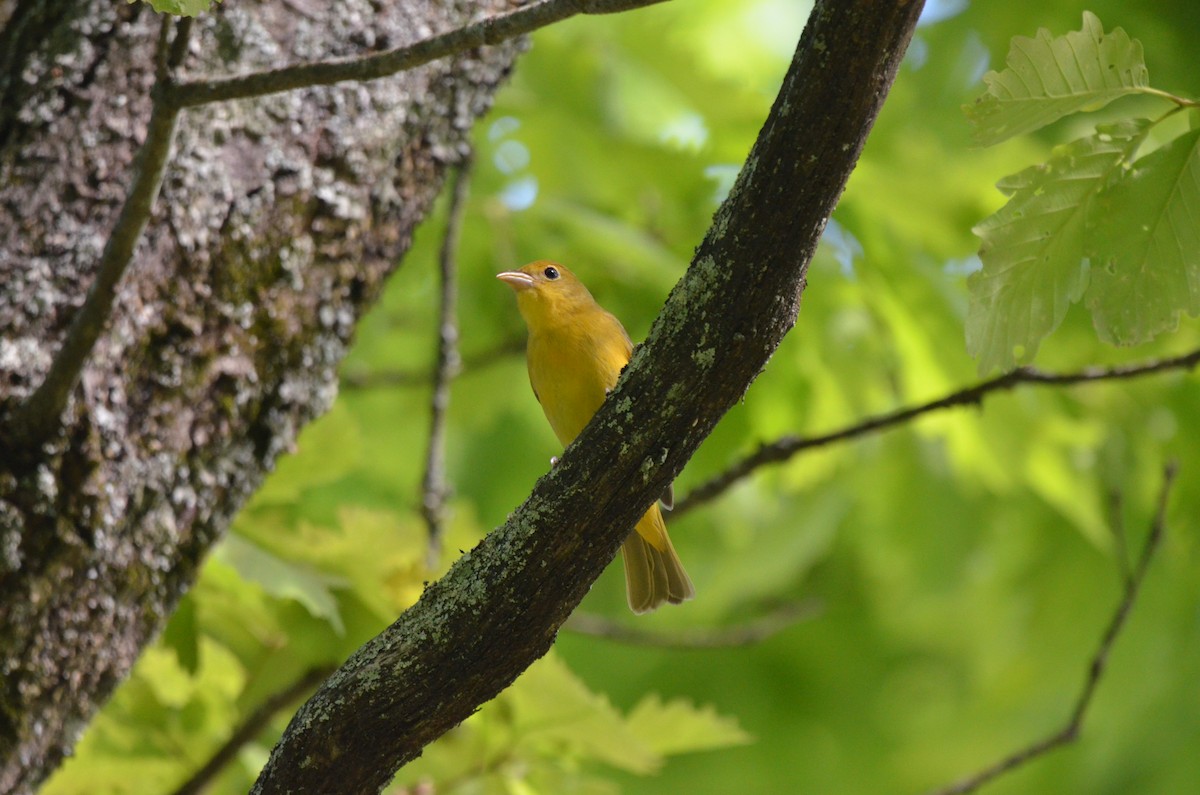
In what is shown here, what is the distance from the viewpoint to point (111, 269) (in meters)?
A: 2.23

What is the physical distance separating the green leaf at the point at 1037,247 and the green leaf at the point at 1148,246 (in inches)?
1.3

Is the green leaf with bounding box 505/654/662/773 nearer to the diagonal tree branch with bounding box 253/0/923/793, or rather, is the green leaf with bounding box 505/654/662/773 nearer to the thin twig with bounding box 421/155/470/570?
the thin twig with bounding box 421/155/470/570

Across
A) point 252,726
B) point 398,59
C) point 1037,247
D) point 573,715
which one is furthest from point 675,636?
point 398,59

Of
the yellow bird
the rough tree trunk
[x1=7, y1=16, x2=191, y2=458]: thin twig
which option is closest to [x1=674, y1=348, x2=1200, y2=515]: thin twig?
the yellow bird

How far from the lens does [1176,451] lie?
4.91 m

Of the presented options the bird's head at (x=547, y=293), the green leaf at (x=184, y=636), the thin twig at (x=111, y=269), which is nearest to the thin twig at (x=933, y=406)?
the bird's head at (x=547, y=293)

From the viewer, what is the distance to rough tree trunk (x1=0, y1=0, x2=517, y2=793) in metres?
2.46

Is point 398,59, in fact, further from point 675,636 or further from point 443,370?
point 675,636

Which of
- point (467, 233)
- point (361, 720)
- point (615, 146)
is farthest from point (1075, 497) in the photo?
point (361, 720)

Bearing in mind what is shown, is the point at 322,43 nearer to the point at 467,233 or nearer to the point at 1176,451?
the point at 467,233

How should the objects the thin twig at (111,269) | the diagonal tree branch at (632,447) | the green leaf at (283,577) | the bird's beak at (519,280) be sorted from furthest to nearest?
the bird's beak at (519,280)
the green leaf at (283,577)
the thin twig at (111,269)
the diagonal tree branch at (632,447)

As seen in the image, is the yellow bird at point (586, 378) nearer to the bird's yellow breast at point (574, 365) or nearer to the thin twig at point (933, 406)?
the bird's yellow breast at point (574, 365)

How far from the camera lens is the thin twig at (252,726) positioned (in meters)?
3.27

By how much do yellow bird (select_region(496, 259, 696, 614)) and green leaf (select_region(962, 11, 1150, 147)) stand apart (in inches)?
60.4
